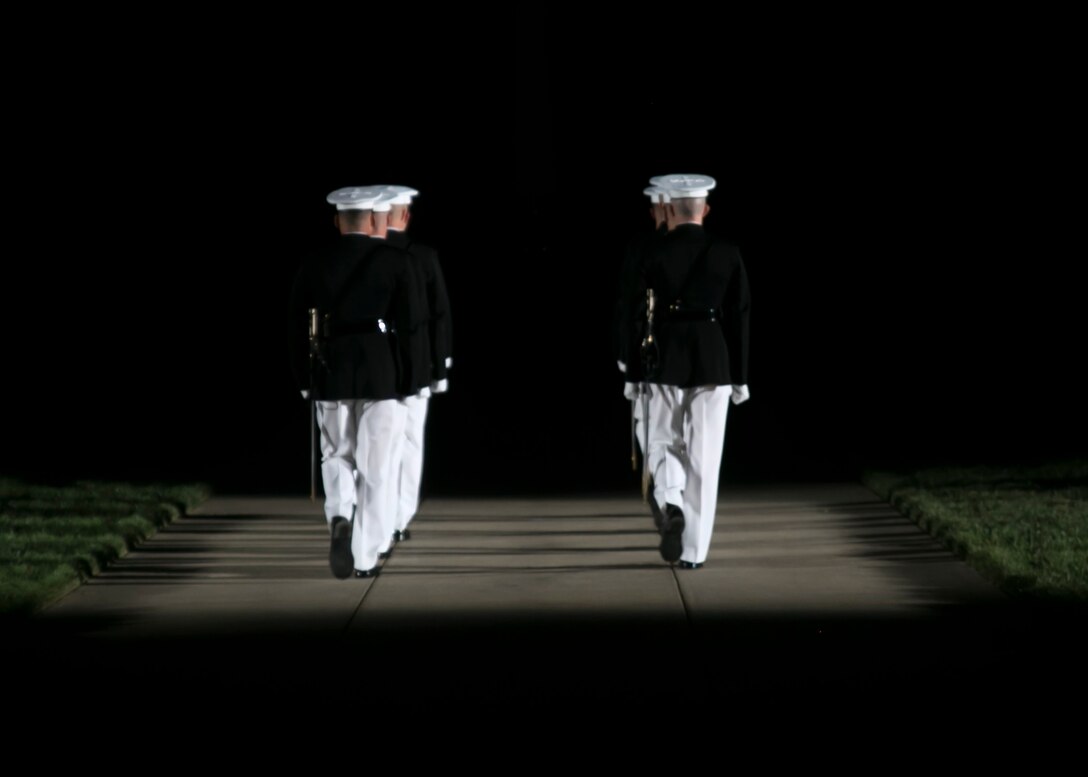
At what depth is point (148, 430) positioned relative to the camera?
84.6 feet

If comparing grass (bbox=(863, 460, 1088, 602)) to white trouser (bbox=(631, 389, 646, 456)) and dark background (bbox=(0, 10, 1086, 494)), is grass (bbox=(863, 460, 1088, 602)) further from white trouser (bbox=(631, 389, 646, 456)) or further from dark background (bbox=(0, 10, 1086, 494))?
dark background (bbox=(0, 10, 1086, 494))

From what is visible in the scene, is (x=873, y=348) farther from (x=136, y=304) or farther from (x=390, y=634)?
(x=390, y=634)

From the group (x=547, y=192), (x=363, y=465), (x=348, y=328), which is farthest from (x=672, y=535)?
(x=547, y=192)

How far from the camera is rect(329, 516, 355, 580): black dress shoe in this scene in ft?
37.7

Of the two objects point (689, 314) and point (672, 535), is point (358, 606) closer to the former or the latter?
point (672, 535)

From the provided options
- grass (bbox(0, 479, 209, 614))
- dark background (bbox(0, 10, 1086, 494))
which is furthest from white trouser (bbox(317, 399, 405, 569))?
dark background (bbox(0, 10, 1086, 494))

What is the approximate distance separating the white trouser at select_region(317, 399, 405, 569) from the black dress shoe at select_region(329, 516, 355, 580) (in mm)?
128

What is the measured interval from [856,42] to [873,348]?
432 cm

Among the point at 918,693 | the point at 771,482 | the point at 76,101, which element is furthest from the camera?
the point at 76,101

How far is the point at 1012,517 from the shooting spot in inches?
552

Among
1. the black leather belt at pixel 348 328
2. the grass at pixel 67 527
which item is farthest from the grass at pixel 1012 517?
the grass at pixel 67 527

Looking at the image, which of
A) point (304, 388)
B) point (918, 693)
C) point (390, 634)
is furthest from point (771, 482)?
point (918, 693)

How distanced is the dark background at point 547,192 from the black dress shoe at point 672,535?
52.8 feet

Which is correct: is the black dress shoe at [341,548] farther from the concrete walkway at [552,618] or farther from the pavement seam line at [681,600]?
the pavement seam line at [681,600]
